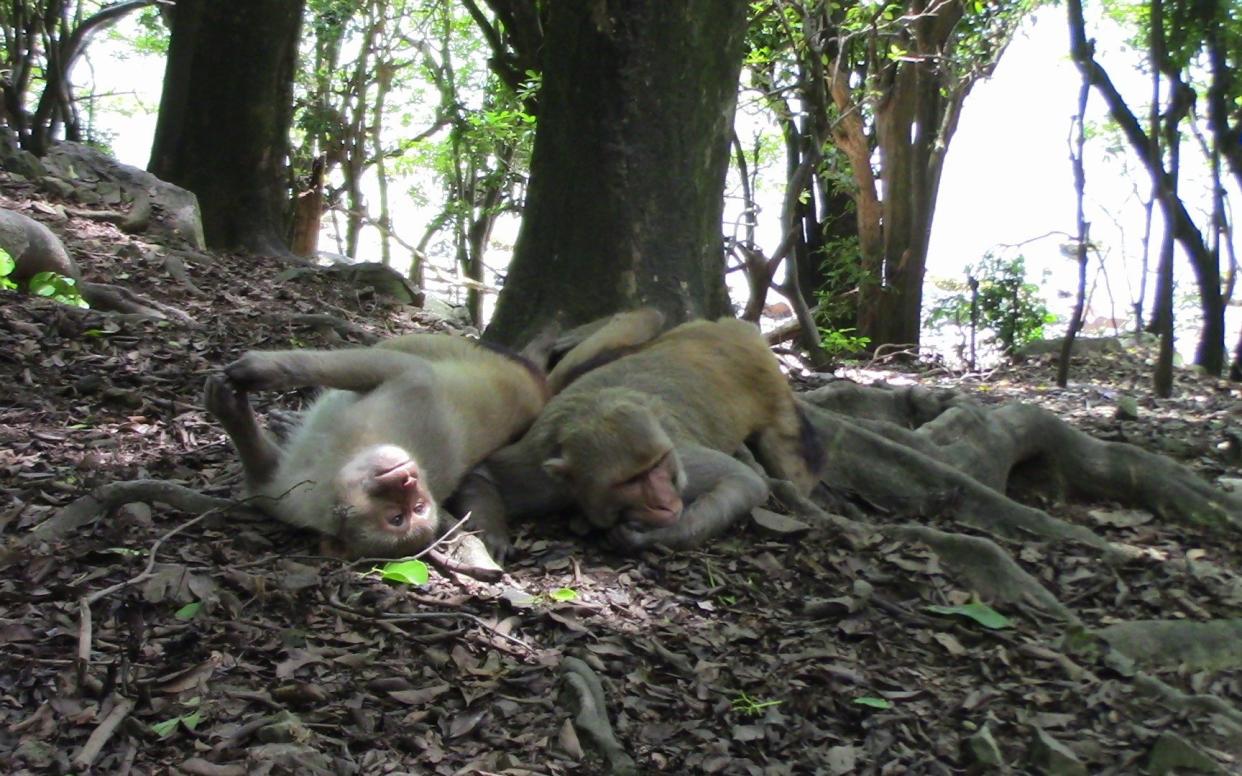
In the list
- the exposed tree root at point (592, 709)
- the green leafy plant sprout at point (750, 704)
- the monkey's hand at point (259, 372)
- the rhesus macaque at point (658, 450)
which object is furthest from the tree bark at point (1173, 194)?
the exposed tree root at point (592, 709)

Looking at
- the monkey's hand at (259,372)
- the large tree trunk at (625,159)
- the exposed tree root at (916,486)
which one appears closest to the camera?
the monkey's hand at (259,372)

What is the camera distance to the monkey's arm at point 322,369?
4883 millimetres

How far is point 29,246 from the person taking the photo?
24.8 ft

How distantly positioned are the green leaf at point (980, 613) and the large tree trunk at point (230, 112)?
8.43 metres

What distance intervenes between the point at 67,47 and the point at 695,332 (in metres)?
10.5

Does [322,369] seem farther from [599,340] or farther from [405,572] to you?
[599,340]

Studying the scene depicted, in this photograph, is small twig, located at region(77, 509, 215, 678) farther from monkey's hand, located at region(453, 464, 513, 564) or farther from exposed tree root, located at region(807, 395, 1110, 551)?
exposed tree root, located at region(807, 395, 1110, 551)

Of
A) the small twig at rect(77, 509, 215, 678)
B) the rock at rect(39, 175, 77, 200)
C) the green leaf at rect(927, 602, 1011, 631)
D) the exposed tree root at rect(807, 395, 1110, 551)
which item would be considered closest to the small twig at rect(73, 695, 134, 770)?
the small twig at rect(77, 509, 215, 678)

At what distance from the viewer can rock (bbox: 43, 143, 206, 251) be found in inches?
404

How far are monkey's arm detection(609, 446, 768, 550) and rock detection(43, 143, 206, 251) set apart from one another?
6405 millimetres

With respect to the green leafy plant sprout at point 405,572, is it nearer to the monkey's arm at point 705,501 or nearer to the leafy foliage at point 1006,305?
the monkey's arm at point 705,501

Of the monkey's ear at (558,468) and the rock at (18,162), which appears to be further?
the rock at (18,162)

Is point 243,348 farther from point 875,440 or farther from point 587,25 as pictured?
point 875,440

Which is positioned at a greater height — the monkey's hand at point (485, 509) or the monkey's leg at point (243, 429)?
the monkey's leg at point (243, 429)
